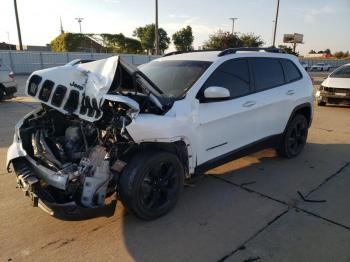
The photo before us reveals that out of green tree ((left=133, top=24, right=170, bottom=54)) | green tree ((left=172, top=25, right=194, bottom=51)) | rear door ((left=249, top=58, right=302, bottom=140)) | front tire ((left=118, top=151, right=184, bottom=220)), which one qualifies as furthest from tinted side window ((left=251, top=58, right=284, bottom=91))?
green tree ((left=133, top=24, right=170, bottom=54))

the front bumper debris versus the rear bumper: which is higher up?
the front bumper debris

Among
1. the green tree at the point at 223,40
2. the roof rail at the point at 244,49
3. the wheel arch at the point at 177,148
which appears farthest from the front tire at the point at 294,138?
the green tree at the point at 223,40

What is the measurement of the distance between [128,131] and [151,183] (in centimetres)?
71

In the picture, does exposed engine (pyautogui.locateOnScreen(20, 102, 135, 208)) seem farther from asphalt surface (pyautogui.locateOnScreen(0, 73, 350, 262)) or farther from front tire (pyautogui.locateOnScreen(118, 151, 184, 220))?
asphalt surface (pyautogui.locateOnScreen(0, 73, 350, 262))

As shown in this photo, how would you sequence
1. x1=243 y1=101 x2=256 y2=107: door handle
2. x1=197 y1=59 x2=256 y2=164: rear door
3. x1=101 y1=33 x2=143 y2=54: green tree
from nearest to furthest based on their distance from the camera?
1. x1=197 y1=59 x2=256 y2=164: rear door
2. x1=243 y1=101 x2=256 y2=107: door handle
3. x1=101 y1=33 x2=143 y2=54: green tree

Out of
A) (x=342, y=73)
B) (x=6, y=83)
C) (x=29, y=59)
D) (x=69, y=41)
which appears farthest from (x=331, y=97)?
(x=69, y=41)

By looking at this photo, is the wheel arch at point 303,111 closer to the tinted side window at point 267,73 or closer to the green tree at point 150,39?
the tinted side window at point 267,73

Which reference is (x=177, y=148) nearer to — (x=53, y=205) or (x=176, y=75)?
(x=176, y=75)

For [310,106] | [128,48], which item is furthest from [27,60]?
[128,48]

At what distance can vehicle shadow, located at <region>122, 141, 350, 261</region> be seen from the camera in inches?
121

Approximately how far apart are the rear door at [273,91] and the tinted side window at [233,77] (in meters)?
0.22

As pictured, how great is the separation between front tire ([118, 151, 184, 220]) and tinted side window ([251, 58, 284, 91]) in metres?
1.91

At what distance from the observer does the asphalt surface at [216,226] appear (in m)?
3.00

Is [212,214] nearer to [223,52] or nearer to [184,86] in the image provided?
[184,86]
